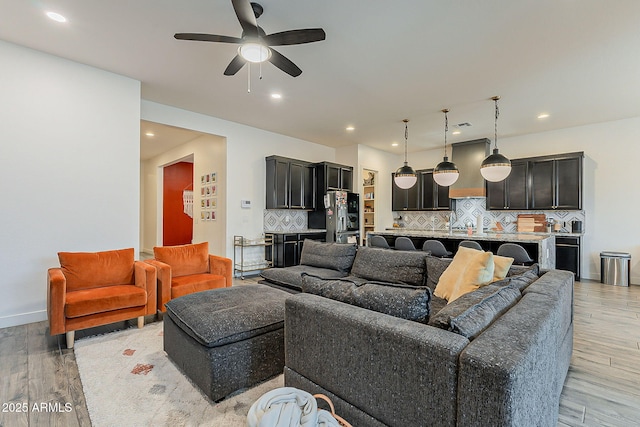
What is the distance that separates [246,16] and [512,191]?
→ 6.25 meters

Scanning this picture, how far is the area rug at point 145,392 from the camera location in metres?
1.74

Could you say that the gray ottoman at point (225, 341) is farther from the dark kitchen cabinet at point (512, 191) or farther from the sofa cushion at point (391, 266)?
the dark kitchen cabinet at point (512, 191)

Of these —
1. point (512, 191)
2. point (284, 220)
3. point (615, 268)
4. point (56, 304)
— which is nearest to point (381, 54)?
point (56, 304)

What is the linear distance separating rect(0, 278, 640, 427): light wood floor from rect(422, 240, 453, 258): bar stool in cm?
166

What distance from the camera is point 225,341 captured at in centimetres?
192

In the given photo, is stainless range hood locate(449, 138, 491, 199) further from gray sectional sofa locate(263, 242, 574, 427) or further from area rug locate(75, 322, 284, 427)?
area rug locate(75, 322, 284, 427)

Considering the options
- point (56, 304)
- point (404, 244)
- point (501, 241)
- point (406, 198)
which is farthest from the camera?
point (406, 198)

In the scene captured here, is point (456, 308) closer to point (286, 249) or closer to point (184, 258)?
point (184, 258)

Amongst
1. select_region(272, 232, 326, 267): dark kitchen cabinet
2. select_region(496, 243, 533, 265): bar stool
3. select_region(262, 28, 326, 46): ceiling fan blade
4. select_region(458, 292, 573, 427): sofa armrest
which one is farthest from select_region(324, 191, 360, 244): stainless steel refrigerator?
select_region(458, 292, 573, 427): sofa armrest

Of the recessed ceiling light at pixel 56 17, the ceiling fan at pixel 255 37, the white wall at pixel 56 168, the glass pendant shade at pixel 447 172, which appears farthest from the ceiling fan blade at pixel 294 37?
the glass pendant shade at pixel 447 172

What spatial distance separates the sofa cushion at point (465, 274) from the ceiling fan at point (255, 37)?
6.99 ft

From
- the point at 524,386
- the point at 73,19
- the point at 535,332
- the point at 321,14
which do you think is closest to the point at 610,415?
the point at 535,332

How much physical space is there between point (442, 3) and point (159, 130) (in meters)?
5.58

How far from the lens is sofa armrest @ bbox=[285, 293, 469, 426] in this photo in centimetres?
113
